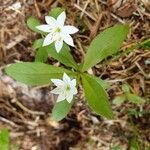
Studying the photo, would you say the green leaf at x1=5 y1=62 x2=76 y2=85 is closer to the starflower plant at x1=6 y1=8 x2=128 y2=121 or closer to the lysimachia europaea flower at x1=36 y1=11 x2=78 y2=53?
the starflower plant at x1=6 y1=8 x2=128 y2=121

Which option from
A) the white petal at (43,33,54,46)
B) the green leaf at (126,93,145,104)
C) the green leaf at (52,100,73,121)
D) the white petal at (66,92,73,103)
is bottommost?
the green leaf at (126,93,145,104)

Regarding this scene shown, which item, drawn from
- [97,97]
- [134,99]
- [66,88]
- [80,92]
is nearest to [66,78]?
[66,88]

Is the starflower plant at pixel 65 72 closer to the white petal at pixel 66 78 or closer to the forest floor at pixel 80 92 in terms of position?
the white petal at pixel 66 78

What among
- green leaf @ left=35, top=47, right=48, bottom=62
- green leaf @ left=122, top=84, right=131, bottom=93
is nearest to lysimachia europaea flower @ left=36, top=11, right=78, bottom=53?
green leaf @ left=35, top=47, right=48, bottom=62

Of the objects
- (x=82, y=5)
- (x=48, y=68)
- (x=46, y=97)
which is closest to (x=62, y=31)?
(x=48, y=68)

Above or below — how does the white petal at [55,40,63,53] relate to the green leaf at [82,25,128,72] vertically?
above

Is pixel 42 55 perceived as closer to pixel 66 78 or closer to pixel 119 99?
pixel 66 78
